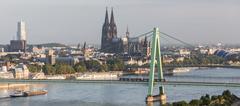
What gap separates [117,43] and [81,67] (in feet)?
38.5

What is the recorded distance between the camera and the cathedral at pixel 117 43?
40441 mm

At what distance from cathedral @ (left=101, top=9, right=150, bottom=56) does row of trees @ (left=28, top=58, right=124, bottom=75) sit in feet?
16.4

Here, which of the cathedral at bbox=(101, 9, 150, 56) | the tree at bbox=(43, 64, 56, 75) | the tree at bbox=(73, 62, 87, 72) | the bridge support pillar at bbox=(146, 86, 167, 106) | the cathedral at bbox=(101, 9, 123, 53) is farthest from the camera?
the cathedral at bbox=(101, 9, 123, 53)

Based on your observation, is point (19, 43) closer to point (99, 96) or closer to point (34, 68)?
point (34, 68)

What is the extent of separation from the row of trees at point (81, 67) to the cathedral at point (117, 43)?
5.00m

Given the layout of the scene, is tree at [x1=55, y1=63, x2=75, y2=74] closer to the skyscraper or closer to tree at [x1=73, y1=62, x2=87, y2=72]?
tree at [x1=73, y1=62, x2=87, y2=72]

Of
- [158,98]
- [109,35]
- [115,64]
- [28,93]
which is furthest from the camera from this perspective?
[109,35]

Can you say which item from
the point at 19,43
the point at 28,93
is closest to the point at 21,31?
the point at 19,43

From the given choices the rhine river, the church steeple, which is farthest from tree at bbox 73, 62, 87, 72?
the church steeple

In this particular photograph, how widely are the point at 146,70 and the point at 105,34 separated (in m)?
12.8

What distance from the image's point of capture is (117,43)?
42.9 meters

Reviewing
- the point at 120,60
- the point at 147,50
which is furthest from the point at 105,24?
the point at 120,60

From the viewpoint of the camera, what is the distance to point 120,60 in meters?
35.8

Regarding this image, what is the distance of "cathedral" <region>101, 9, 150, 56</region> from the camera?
40441 mm
